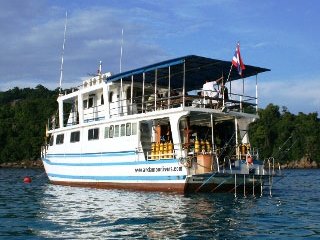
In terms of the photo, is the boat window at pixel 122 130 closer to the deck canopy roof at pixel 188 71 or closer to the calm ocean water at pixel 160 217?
the deck canopy roof at pixel 188 71

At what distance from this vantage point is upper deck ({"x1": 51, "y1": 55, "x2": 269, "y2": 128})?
83.6 feet

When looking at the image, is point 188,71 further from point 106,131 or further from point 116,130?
point 106,131

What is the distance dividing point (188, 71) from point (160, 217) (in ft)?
42.3

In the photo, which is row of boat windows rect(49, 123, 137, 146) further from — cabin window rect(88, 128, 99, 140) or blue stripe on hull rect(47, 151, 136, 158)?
blue stripe on hull rect(47, 151, 136, 158)

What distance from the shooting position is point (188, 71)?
2778 centimetres

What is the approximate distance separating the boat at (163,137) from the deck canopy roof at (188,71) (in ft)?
0.18

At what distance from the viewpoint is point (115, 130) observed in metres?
28.3

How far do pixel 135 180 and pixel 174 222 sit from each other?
1088cm

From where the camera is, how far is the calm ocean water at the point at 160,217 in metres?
13.9

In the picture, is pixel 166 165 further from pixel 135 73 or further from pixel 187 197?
pixel 135 73

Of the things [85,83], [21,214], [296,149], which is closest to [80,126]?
[85,83]

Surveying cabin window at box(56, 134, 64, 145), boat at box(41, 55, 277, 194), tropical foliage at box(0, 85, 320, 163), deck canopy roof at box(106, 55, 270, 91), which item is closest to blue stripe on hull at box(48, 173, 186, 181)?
boat at box(41, 55, 277, 194)

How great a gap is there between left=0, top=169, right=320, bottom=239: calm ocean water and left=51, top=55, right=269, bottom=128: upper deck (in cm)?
549

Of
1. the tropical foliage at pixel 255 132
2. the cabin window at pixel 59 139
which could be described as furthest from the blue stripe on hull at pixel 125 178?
the tropical foliage at pixel 255 132
